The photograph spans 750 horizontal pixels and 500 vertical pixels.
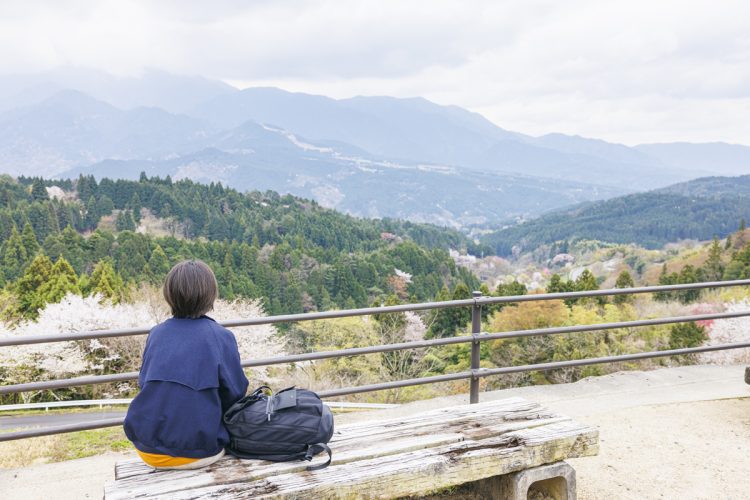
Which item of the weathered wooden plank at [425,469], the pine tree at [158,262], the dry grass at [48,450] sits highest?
the weathered wooden plank at [425,469]

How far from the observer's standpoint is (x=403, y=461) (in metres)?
2.67

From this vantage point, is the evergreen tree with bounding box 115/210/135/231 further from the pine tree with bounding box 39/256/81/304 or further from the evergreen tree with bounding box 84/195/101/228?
the pine tree with bounding box 39/256/81/304

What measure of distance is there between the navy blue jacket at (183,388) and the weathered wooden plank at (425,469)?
8.3 inches

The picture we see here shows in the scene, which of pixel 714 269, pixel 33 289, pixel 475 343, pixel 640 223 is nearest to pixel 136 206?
pixel 33 289

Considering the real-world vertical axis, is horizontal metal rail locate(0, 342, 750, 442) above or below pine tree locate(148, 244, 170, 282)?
above

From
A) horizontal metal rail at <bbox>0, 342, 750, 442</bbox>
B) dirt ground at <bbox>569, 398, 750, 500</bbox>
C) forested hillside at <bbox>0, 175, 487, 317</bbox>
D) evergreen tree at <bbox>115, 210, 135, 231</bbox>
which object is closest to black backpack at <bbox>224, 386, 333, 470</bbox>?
horizontal metal rail at <bbox>0, 342, 750, 442</bbox>

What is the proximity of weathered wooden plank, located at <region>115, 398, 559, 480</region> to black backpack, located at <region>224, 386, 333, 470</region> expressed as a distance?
0.87 ft

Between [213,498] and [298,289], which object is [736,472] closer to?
[213,498]

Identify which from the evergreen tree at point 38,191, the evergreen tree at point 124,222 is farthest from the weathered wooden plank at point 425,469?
the evergreen tree at point 38,191

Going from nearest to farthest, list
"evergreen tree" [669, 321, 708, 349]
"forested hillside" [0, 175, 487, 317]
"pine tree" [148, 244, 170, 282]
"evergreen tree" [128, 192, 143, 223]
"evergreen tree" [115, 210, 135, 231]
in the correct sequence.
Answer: "evergreen tree" [669, 321, 708, 349], "forested hillside" [0, 175, 487, 317], "pine tree" [148, 244, 170, 282], "evergreen tree" [115, 210, 135, 231], "evergreen tree" [128, 192, 143, 223]

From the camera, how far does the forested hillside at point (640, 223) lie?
15475cm

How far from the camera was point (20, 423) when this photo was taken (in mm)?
17797

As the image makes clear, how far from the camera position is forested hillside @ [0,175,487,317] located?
52.5 metres

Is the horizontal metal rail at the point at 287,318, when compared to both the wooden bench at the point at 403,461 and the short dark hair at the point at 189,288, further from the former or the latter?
the short dark hair at the point at 189,288
